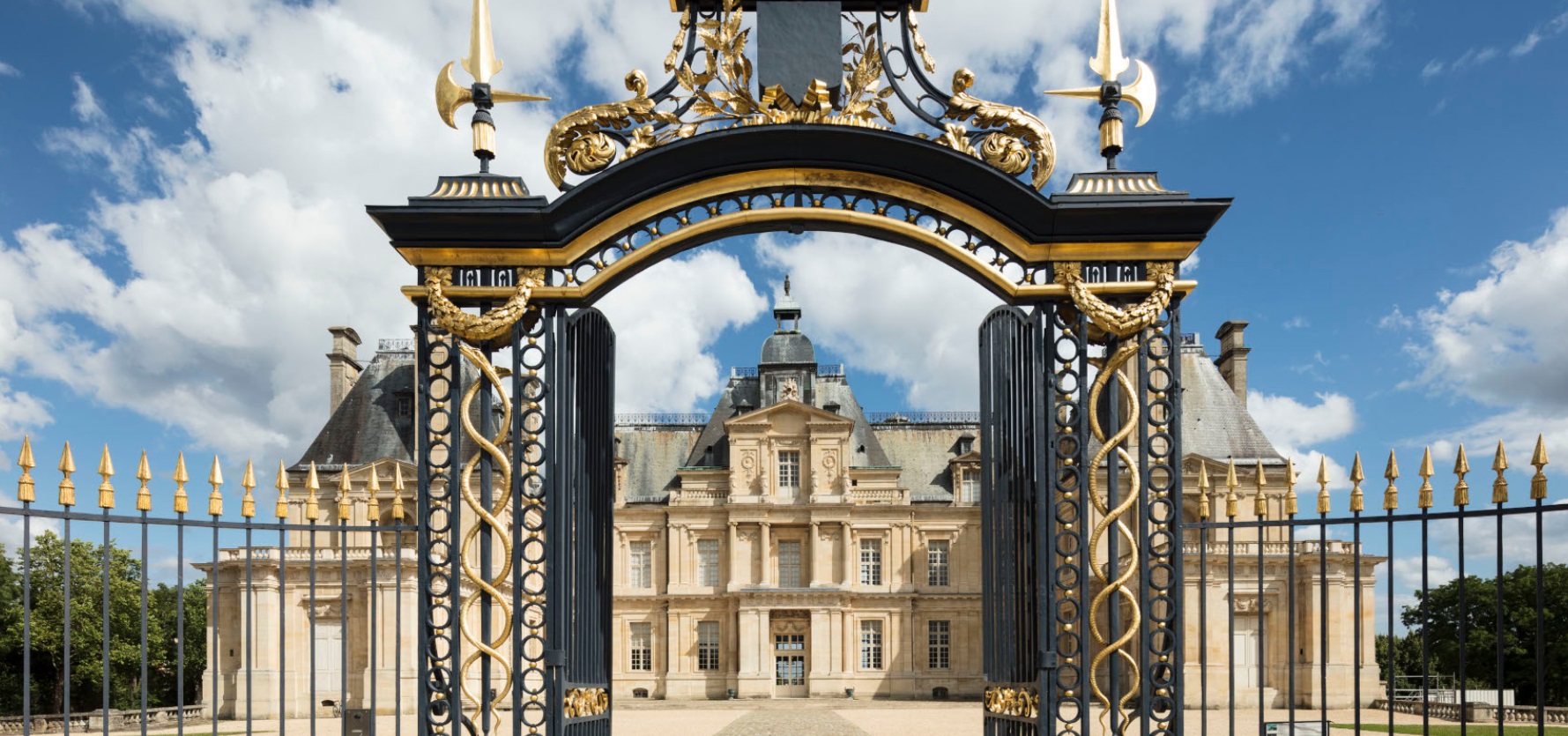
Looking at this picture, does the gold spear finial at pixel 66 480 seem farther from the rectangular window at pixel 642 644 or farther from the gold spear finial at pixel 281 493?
the rectangular window at pixel 642 644

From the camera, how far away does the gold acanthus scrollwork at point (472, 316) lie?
489 centimetres

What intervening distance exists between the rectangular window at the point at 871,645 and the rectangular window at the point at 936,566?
173 centimetres

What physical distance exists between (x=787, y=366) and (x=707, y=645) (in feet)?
24.0

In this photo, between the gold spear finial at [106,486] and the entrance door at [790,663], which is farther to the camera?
the entrance door at [790,663]

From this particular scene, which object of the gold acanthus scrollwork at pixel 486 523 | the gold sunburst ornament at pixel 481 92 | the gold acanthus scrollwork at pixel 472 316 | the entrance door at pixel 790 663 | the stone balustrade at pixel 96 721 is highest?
the gold sunburst ornament at pixel 481 92

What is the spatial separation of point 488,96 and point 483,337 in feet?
3.65

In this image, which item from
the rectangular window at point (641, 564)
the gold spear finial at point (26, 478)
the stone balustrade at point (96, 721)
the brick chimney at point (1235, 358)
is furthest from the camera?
the rectangular window at point (641, 564)

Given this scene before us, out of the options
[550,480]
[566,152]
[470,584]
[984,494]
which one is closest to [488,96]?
[566,152]

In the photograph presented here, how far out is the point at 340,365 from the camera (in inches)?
1064

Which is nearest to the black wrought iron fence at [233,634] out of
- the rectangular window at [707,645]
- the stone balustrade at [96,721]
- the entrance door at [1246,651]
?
the stone balustrade at [96,721]

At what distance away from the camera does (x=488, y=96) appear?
5051mm

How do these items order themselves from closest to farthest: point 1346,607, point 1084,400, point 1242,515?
point 1084,400, point 1346,607, point 1242,515

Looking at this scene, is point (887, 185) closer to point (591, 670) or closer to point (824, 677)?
point (591, 670)

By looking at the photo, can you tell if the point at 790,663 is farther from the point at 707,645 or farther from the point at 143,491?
the point at 143,491
